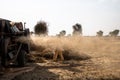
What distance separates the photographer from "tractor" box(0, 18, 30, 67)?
13.7 m

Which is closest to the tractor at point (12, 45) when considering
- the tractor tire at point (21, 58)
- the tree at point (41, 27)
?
the tractor tire at point (21, 58)

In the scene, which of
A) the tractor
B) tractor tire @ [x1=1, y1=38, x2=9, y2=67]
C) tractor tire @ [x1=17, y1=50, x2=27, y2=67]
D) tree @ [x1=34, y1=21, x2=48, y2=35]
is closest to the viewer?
tractor tire @ [x1=1, y1=38, x2=9, y2=67]

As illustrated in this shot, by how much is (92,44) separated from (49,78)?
22.9m

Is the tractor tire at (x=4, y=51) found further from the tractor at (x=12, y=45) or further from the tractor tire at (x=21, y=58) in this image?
the tractor tire at (x=21, y=58)

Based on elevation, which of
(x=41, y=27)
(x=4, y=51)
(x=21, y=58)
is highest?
(x=41, y=27)

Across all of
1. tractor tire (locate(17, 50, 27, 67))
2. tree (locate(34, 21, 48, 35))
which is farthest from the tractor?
tree (locate(34, 21, 48, 35))

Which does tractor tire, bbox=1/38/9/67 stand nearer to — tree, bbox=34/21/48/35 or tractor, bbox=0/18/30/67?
tractor, bbox=0/18/30/67

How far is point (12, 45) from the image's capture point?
1496 centimetres

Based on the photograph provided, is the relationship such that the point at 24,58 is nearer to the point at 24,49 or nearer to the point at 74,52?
the point at 24,49

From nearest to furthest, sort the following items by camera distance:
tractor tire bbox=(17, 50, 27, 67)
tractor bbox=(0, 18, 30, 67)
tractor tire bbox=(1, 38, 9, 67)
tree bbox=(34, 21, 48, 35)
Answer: tractor tire bbox=(1, 38, 9, 67) → tractor bbox=(0, 18, 30, 67) → tractor tire bbox=(17, 50, 27, 67) → tree bbox=(34, 21, 48, 35)

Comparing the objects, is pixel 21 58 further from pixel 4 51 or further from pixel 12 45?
pixel 4 51

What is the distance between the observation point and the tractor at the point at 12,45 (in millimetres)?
13727

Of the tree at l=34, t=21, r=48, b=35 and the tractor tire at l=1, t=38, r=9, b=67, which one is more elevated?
the tree at l=34, t=21, r=48, b=35

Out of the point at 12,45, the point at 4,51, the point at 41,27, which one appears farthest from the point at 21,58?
the point at 41,27
